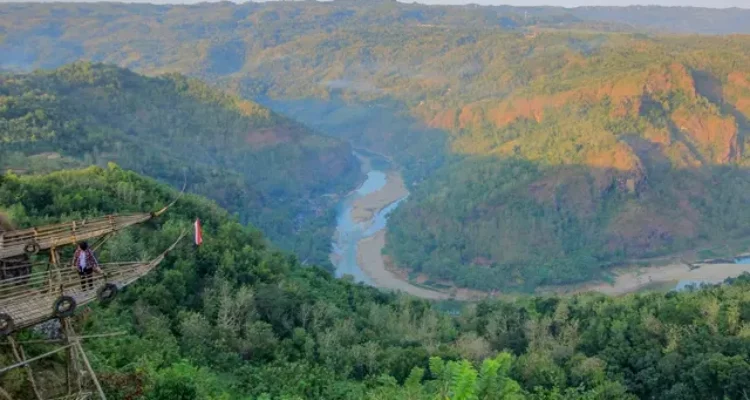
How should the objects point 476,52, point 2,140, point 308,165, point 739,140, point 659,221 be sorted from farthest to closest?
point 476,52, point 308,165, point 739,140, point 659,221, point 2,140

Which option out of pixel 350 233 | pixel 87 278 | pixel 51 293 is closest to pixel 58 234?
pixel 87 278

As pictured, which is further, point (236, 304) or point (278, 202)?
point (278, 202)

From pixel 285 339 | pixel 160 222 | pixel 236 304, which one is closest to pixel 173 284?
pixel 236 304

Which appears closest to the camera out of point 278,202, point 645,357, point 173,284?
point 173,284

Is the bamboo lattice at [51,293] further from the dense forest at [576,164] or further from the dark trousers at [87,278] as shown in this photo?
the dense forest at [576,164]

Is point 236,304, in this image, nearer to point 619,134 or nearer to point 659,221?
point 659,221

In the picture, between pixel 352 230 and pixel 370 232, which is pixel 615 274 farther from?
pixel 352 230

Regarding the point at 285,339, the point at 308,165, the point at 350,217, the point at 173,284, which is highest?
the point at 173,284

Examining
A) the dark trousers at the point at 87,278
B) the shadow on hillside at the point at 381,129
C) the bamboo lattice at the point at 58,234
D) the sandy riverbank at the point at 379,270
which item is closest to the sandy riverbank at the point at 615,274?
the sandy riverbank at the point at 379,270
